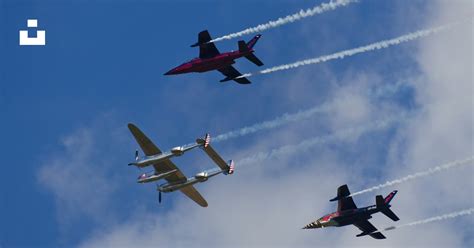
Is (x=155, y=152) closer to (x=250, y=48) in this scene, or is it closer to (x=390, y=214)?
(x=250, y=48)

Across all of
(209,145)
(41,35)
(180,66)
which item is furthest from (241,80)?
(41,35)

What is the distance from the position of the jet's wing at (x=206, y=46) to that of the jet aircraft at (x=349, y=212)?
17510 mm

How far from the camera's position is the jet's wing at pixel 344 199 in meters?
91.5

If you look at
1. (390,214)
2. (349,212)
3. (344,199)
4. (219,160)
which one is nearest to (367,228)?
(349,212)

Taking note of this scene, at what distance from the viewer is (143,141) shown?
289 ft

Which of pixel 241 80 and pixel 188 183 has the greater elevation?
pixel 241 80

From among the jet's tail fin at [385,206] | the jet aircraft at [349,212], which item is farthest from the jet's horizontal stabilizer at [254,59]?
the jet's tail fin at [385,206]

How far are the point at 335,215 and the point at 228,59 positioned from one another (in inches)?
758

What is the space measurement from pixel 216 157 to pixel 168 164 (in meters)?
7.64

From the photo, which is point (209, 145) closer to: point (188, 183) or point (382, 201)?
point (188, 183)

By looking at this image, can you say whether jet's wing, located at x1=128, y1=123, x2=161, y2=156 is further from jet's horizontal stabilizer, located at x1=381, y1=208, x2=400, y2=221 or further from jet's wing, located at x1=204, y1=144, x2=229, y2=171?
jet's horizontal stabilizer, located at x1=381, y1=208, x2=400, y2=221

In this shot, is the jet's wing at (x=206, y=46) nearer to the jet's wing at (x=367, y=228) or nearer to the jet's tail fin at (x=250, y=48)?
the jet's tail fin at (x=250, y=48)

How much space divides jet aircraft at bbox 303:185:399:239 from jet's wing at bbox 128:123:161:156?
1729 centimetres

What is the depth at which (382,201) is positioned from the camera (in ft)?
295
